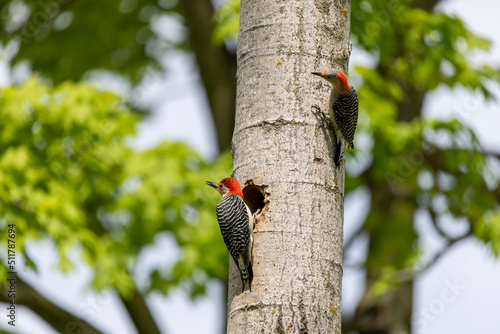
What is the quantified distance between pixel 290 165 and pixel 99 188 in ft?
17.5

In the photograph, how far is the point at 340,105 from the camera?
337 cm

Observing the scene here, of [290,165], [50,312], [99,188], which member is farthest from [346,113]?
[99,188]

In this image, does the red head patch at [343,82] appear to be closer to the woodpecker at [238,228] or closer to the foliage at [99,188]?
the woodpecker at [238,228]

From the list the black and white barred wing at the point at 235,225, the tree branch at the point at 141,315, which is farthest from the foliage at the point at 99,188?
the black and white barred wing at the point at 235,225

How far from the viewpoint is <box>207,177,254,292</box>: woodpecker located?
3.13m

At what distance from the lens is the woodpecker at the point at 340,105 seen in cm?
328

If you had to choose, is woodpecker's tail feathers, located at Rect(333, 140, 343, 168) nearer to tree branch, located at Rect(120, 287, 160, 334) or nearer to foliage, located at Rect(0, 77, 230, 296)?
foliage, located at Rect(0, 77, 230, 296)

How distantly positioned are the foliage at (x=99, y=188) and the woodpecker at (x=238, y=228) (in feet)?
10.3

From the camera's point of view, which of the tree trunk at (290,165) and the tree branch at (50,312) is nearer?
the tree trunk at (290,165)

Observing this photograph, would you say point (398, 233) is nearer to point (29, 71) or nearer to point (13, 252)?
point (13, 252)

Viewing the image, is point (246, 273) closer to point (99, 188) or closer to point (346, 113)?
point (346, 113)

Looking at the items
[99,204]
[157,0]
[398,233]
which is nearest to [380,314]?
[398,233]

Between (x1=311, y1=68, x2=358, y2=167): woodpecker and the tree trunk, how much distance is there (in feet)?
0.12

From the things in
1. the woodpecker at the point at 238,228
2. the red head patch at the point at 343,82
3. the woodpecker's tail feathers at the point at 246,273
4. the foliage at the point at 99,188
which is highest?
the foliage at the point at 99,188
